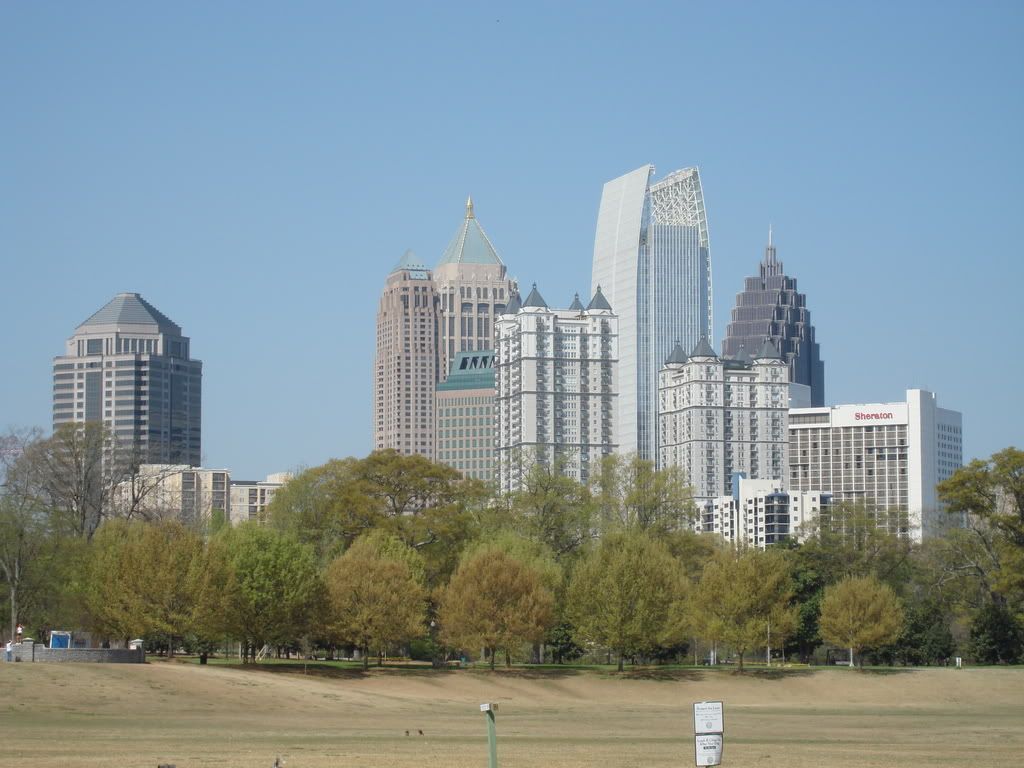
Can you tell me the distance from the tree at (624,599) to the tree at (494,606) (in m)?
3.15

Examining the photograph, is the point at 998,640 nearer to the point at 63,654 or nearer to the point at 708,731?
the point at 63,654

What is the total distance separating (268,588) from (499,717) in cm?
2368

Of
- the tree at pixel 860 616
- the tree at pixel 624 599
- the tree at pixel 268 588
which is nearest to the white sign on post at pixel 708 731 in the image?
the tree at pixel 268 588

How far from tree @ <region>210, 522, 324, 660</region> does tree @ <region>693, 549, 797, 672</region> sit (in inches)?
942

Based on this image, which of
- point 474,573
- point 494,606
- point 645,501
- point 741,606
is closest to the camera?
point 494,606

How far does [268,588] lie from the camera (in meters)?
88.4

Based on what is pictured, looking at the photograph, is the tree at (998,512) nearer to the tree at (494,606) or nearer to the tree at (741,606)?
the tree at (741,606)

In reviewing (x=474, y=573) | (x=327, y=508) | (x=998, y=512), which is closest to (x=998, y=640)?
(x=998, y=512)

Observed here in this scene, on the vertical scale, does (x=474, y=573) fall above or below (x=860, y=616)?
above

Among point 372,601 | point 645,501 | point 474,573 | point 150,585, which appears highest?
point 645,501

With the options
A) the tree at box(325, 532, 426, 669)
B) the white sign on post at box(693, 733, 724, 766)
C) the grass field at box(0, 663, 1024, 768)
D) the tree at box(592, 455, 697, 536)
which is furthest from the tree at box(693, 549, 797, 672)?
the white sign on post at box(693, 733, 724, 766)

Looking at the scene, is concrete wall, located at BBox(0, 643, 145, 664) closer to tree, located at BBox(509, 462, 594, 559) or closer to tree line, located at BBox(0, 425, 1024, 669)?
tree line, located at BBox(0, 425, 1024, 669)

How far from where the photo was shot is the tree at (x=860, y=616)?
103 meters

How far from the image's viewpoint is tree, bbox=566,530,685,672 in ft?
316
